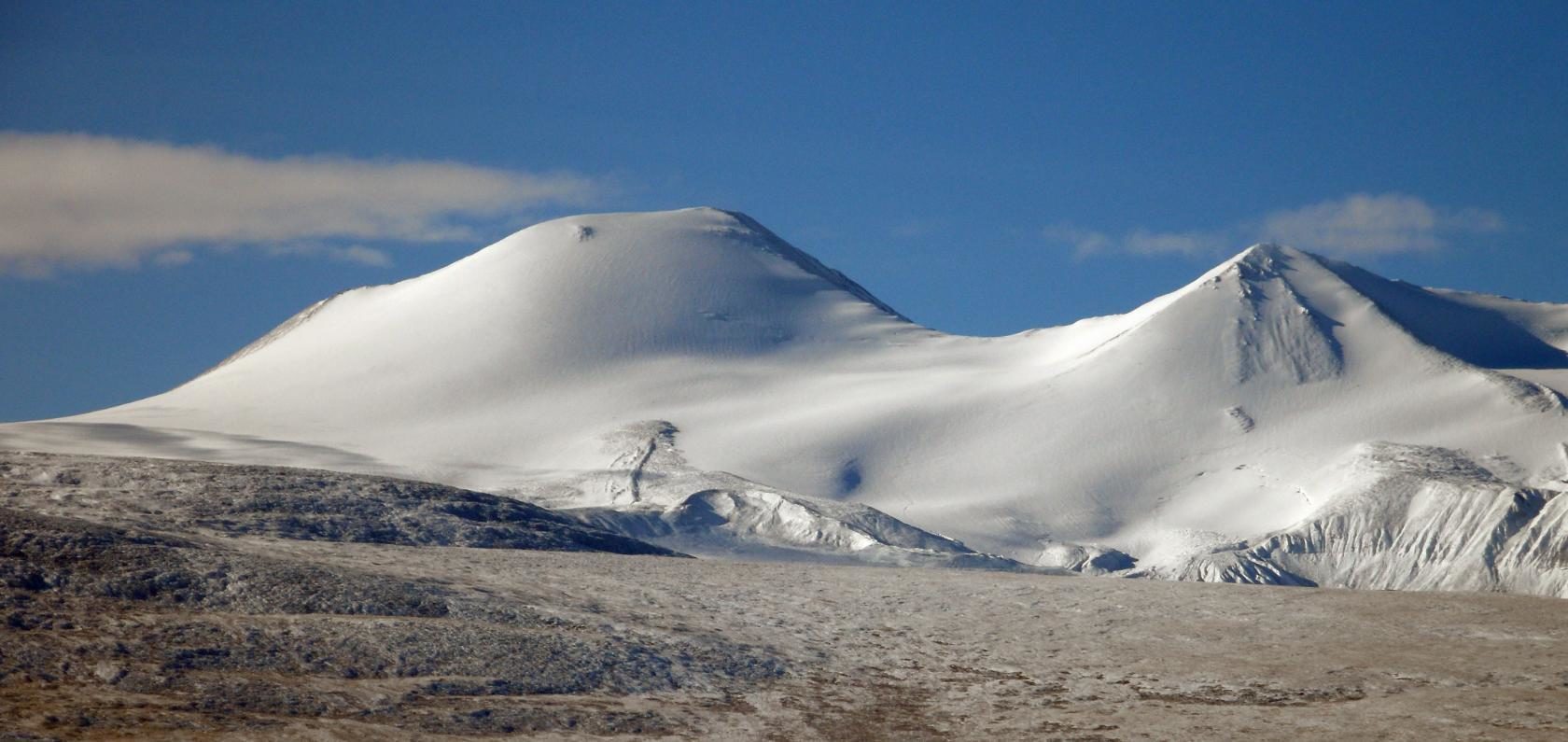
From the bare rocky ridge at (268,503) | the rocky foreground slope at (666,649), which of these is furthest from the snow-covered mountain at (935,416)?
the rocky foreground slope at (666,649)

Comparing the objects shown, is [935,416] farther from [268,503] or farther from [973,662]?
[973,662]

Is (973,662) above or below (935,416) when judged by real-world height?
below

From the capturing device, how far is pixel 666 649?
23.9 meters

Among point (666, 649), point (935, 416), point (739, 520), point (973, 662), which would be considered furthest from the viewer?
point (935, 416)

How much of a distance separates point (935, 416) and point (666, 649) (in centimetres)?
6357

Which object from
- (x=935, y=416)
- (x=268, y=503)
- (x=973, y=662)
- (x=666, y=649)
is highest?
(x=935, y=416)

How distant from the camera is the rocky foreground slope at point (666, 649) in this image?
65.2 ft

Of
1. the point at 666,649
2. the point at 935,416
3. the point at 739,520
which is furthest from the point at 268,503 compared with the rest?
the point at 935,416

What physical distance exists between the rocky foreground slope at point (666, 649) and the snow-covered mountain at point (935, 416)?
118 ft

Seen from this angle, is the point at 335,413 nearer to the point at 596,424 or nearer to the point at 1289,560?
the point at 596,424

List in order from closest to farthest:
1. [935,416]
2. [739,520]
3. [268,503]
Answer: [268,503]
[739,520]
[935,416]

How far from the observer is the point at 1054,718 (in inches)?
837

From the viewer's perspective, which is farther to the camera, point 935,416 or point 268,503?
point 935,416

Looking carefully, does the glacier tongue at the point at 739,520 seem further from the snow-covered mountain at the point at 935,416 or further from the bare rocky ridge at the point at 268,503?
the bare rocky ridge at the point at 268,503
